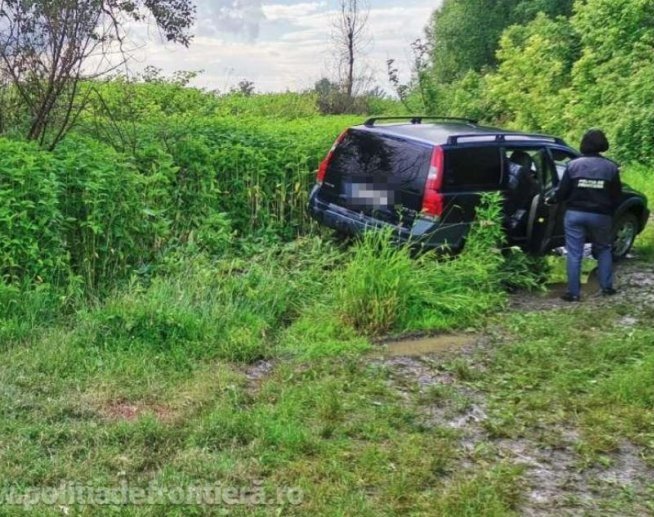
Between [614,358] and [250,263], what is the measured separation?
3.49m

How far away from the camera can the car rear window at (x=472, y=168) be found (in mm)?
7035

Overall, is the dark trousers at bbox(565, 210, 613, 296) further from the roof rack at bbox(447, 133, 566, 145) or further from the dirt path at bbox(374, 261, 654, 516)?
the dirt path at bbox(374, 261, 654, 516)

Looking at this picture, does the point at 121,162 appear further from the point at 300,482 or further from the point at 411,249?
the point at 300,482

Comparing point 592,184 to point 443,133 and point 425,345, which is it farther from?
point 425,345

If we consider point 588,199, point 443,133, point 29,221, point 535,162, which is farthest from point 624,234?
point 29,221

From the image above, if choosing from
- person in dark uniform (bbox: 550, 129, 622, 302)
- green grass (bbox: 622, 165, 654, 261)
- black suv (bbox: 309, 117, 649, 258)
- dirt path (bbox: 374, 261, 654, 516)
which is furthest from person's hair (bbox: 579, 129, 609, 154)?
green grass (bbox: 622, 165, 654, 261)

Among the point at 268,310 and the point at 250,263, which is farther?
the point at 250,263

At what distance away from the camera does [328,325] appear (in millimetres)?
6047

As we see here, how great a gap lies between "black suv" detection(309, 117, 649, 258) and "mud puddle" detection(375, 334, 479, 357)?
1.09m

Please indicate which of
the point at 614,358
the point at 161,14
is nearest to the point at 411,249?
the point at 614,358

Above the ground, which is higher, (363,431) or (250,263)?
(250,263)

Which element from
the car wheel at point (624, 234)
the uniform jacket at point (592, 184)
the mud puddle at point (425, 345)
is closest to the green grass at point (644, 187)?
the car wheel at point (624, 234)

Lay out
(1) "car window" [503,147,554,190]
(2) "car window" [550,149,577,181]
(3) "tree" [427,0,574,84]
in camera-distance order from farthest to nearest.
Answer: (3) "tree" [427,0,574,84], (2) "car window" [550,149,577,181], (1) "car window" [503,147,554,190]

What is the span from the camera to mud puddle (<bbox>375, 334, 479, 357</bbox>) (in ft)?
19.0
